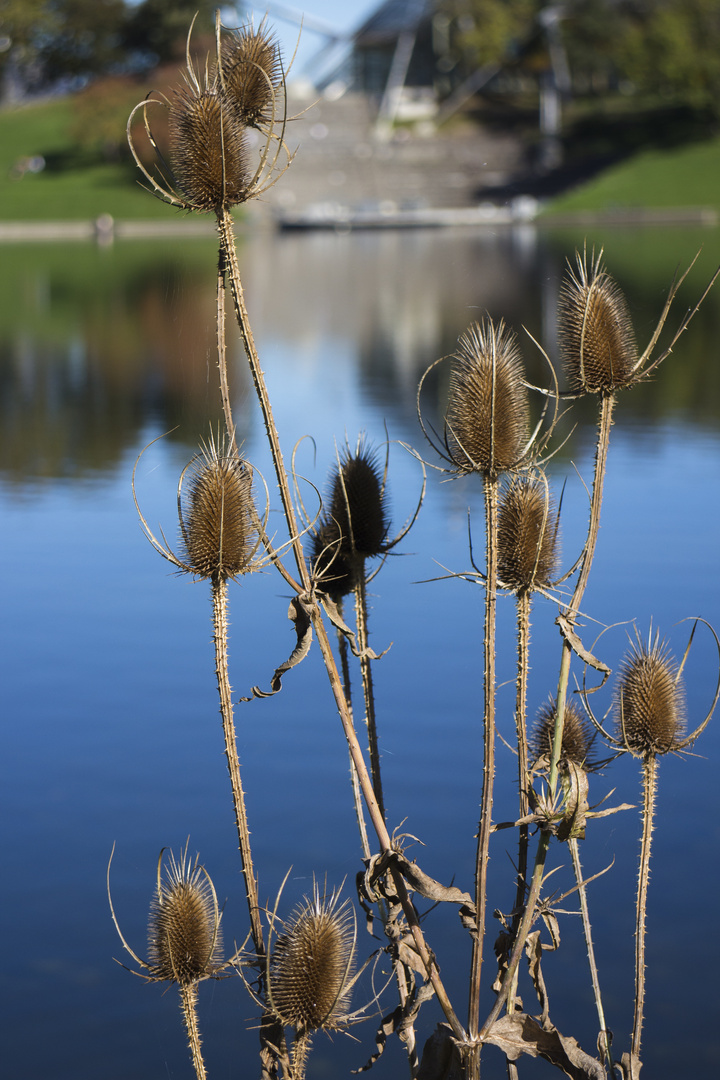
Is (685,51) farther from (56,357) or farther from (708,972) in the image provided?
(708,972)

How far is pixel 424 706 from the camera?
28.3 feet

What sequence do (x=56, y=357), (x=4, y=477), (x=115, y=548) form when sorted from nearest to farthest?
(x=115, y=548)
(x=4, y=477)
(x=56, y=357)

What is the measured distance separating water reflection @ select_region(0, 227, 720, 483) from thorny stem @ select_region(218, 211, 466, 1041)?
48 centimetres

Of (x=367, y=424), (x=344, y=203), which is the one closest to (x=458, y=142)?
(x=344, y=203)

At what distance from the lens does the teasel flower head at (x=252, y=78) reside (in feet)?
10.4

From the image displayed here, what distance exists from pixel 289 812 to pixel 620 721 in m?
3.75

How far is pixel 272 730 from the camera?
834 cm

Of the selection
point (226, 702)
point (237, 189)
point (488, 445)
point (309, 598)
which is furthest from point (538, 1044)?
point (237, 189)

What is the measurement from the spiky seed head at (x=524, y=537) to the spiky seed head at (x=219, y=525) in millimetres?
780

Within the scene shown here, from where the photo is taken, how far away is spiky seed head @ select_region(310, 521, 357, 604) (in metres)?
3.79

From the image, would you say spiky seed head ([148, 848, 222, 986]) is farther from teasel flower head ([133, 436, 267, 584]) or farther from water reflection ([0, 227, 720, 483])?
water reflection ([0, 227, 720, 483])

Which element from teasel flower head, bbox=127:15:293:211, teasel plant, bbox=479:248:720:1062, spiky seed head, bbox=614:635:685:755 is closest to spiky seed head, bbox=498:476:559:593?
teasel plant, bbox=479:248:720:1062

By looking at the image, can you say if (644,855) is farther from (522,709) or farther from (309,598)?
(309,598)

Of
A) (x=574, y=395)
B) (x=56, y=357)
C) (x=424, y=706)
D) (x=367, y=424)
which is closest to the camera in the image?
(x=574, y=395)
